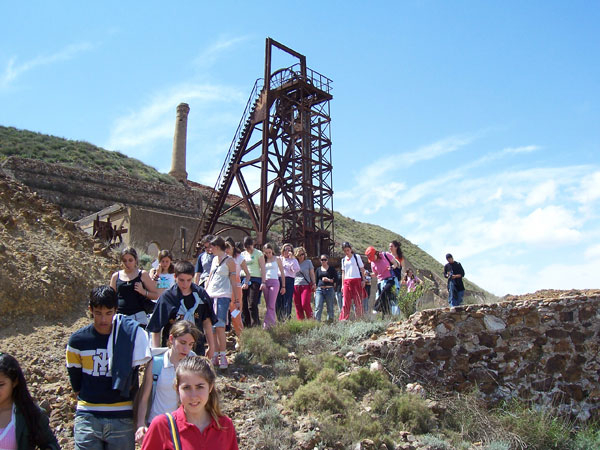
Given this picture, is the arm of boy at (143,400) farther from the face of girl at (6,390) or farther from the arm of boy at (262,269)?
the arm of boy at (262,269)

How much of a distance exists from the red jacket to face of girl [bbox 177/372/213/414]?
0.08 meters

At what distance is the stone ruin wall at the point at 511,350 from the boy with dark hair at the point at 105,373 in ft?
15.8

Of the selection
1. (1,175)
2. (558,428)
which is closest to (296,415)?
(558,428)

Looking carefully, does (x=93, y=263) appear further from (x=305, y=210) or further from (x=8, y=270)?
(x=305, y=210)

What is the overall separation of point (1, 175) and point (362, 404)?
8710mm

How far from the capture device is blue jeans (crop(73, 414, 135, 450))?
12.0 feet

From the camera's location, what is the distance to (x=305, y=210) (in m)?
20.8

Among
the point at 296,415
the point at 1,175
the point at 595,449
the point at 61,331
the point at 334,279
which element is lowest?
the point at 595,449

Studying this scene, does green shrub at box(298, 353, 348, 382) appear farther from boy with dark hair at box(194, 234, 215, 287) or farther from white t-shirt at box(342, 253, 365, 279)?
white t-shirt at box(342, 253, 365, 279)

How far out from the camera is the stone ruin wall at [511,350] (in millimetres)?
7879

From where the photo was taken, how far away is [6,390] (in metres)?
3.32

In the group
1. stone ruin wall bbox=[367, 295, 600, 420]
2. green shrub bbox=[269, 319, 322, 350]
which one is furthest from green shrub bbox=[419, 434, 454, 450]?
green shrub bbox=[269, 319, 322, 350]

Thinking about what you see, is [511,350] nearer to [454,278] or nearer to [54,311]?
[454,278]

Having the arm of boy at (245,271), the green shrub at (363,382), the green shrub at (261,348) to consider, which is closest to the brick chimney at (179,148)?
the arm of boy at (245,271)
